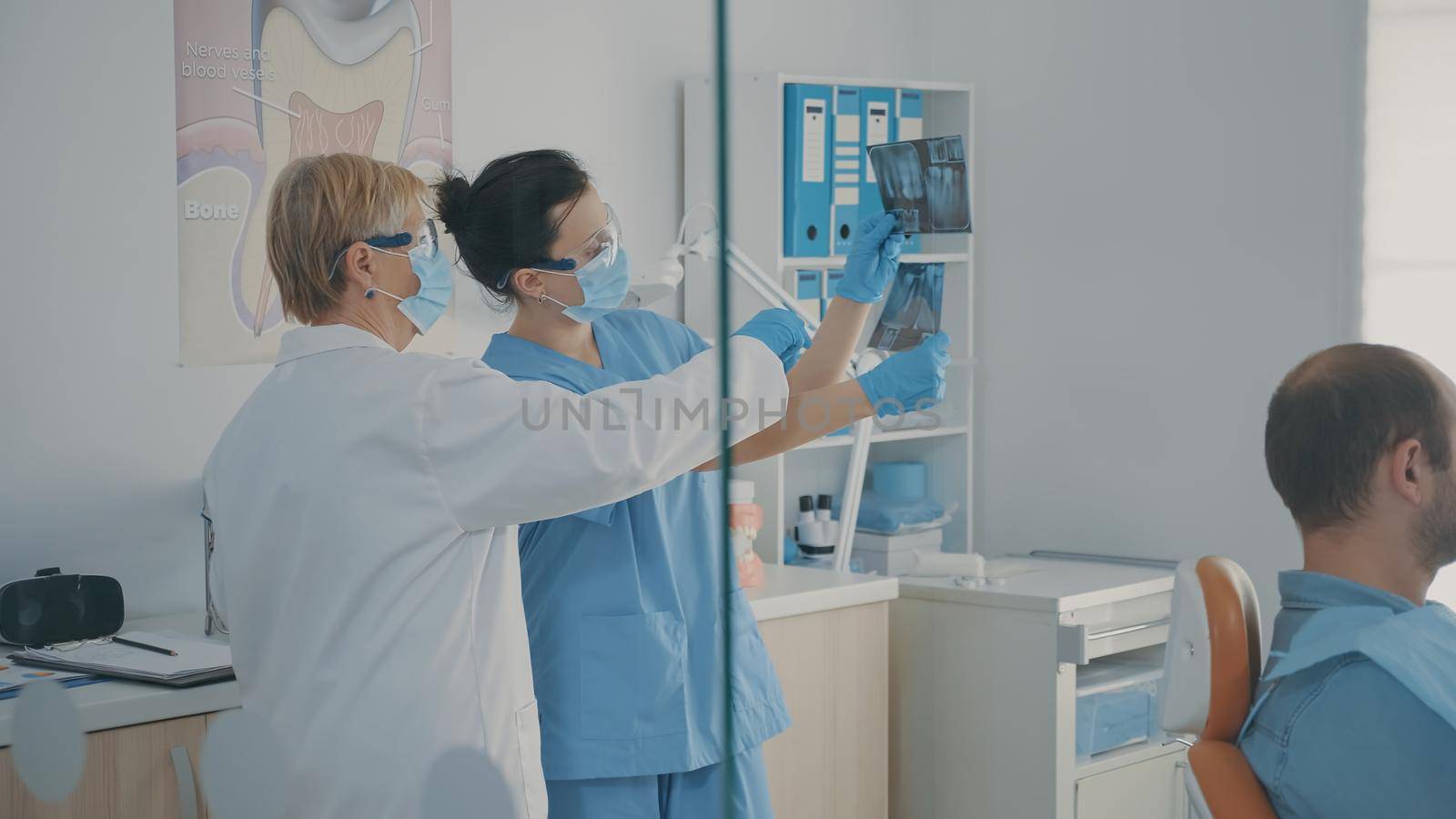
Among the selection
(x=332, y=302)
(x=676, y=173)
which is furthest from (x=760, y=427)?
(x=332, y=302)

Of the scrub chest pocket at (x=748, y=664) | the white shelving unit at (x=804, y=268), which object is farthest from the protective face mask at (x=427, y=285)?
the scrub chest pocket at (x=748, y=664)

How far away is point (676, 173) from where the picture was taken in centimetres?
72

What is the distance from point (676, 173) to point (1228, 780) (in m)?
0.46

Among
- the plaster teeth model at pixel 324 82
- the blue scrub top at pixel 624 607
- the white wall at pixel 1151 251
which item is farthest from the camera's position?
the plaster teeth model at pixel 324 82

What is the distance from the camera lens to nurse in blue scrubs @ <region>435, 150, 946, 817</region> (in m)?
0.72

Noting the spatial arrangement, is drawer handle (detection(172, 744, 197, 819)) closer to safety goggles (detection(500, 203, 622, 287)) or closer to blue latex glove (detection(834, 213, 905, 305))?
safety goggles (detection(500, 203, 622, 287))

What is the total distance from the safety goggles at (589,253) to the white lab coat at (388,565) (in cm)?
8

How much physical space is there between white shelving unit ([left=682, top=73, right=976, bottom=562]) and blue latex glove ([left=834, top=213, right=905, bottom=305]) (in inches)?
0.4

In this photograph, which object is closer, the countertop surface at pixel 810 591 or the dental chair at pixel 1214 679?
the dental chair at pixel 1214 679

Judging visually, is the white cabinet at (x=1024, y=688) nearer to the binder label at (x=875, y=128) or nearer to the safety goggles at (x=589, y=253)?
the binder label at (x=875, y=128)

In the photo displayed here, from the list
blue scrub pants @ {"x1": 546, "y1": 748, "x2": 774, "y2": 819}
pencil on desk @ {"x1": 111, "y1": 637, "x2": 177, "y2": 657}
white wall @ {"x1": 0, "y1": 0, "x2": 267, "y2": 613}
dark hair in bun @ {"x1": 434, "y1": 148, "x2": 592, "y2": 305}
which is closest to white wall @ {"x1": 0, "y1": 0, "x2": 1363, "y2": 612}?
dark hair in bun @ {"x1": 434, "y1": 148, "x2": 592, "y2": 305}

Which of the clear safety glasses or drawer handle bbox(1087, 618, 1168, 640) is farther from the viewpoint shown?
the clear safety glasses

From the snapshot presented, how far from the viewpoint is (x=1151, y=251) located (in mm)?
483

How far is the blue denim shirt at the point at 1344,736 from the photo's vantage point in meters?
0.46
